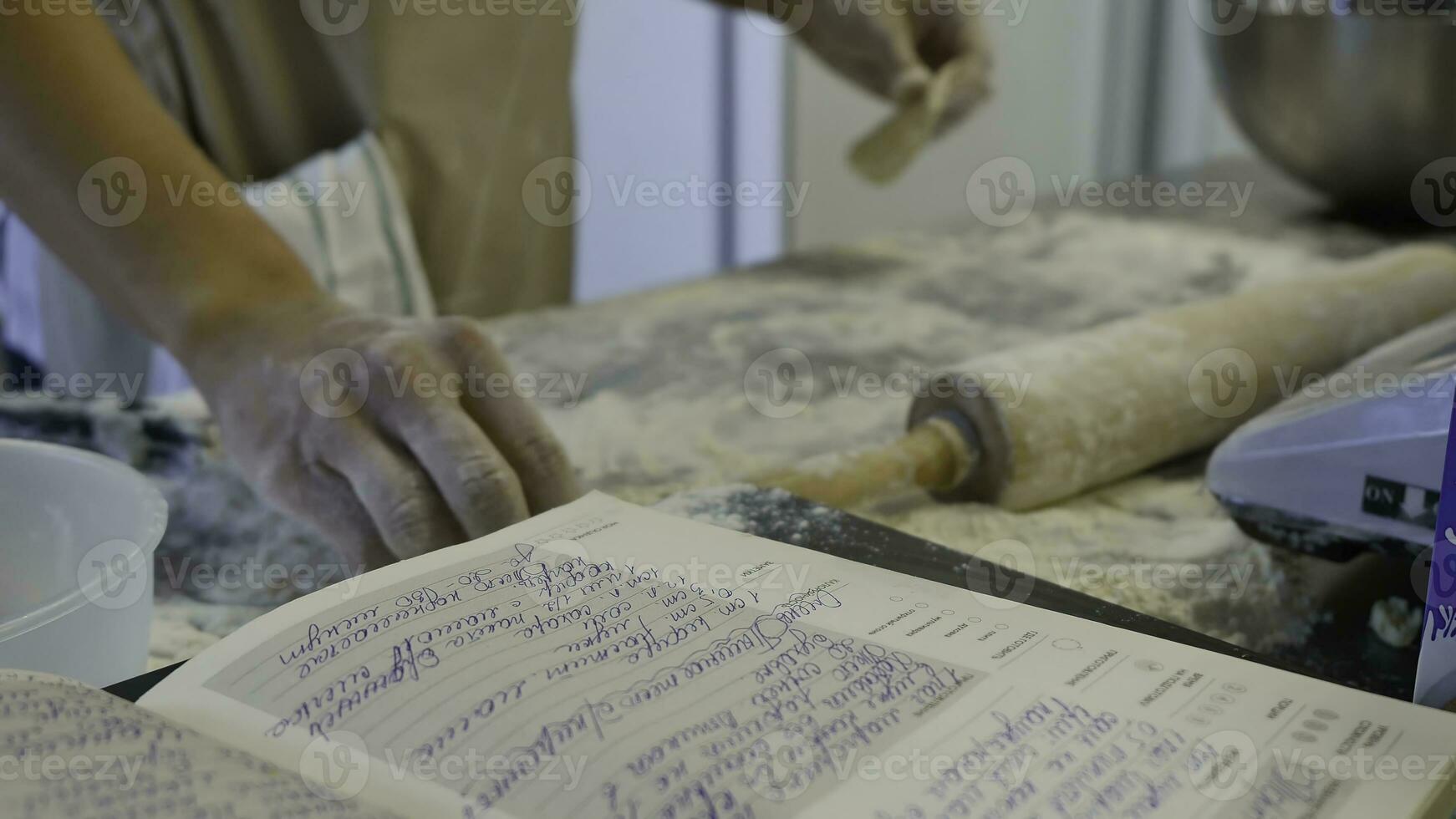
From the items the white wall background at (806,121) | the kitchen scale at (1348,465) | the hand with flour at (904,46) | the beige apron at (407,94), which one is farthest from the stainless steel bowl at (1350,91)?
the white wall background at (806,121)

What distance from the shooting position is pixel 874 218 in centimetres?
274

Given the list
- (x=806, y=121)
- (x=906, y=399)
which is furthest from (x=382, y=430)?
(x=806, y=121)

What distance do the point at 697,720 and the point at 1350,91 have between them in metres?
1.08

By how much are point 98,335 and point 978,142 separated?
215cm

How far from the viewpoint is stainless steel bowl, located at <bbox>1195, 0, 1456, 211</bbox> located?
1.08m

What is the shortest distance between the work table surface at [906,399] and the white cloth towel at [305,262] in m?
0.12

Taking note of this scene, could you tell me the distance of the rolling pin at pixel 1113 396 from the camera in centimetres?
68

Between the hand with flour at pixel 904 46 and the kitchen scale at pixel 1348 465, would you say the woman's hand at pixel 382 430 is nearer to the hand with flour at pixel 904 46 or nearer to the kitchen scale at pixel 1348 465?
the kitchen scale at pixel 1348 465

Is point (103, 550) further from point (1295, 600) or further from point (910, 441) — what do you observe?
point (1295, 600)

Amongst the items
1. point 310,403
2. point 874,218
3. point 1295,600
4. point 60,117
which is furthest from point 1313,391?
point 874,218

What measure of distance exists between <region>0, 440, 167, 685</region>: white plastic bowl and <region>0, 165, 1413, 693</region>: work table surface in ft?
0.23

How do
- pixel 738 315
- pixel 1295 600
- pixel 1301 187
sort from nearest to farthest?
pixel 1295 600, pixel 738 315, pixel 1301 187

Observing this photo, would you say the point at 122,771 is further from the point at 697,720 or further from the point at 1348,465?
the point at 1348,465

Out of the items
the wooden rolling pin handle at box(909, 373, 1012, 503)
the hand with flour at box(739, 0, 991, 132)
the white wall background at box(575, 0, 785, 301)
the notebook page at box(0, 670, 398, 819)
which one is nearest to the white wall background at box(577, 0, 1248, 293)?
the white wall background at box(575, 0, 785, 301)
